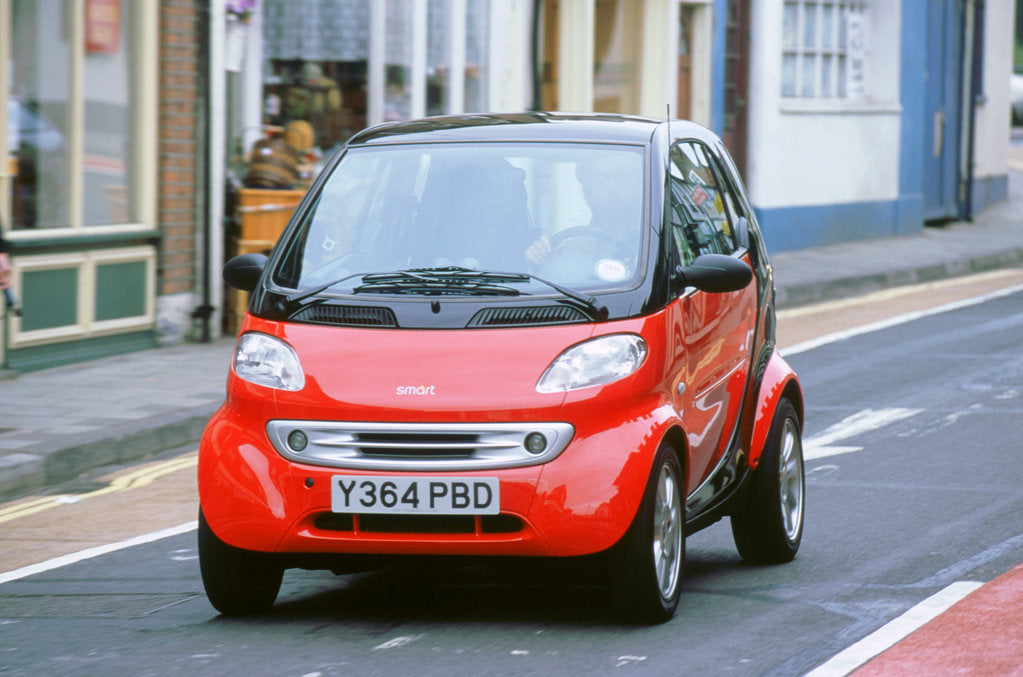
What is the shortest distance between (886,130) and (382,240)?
819 inches

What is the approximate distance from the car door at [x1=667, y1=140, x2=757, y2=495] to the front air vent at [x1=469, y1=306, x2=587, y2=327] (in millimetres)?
397

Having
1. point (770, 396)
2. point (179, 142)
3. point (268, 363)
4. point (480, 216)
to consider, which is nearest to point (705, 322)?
point (770, 396)

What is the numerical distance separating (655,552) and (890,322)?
1145 centimetres

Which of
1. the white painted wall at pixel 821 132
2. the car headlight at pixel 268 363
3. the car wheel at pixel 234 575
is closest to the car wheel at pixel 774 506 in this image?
the car wheel at pixel 234 575

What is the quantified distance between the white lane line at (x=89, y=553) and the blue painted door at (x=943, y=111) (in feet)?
69.7

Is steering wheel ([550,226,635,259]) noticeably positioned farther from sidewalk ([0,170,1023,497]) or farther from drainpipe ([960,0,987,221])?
drainpipe ([960,0,987,221])

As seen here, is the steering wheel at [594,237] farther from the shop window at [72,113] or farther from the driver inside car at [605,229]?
the shop window at [72,113]

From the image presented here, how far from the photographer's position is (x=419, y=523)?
5.73m

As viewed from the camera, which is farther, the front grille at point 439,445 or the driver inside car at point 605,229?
the driver inside car at point 605,229

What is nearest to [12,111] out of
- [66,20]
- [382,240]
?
[66,20]

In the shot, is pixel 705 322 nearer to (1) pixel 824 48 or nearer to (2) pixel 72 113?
(2) pixel 72 113

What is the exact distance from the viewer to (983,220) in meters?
29.6

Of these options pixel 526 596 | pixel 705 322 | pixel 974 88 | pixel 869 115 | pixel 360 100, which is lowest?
pixel 526 596

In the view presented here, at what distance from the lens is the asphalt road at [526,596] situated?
5.57 meters
